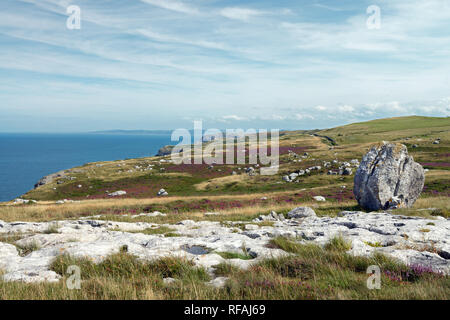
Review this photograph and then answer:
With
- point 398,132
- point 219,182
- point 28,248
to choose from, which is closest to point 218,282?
point 28,248

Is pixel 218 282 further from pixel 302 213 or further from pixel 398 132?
pixel 398 132

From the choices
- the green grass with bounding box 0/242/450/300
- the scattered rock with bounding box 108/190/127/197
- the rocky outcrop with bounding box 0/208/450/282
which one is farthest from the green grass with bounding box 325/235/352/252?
the scattered rock with bounding box 108/190/127/197

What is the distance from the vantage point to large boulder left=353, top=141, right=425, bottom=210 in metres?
22.9

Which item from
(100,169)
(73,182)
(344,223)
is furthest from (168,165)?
(344,223)

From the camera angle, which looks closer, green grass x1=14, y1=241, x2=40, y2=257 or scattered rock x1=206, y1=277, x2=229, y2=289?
scattered rock x1=206, y1=277, x2=229, y2=289

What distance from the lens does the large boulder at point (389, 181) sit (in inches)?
901

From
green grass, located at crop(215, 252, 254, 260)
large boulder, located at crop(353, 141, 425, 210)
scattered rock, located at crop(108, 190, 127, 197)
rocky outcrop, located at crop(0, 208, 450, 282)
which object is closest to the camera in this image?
rocky outcrop, located at crop(0, 208, 450, 282)

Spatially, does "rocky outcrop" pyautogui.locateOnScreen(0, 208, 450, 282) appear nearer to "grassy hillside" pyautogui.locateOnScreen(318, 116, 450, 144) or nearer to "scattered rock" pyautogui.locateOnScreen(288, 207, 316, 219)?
"scattered rock" pyautogui.locateOnScreen(288, 207, 316, 219)

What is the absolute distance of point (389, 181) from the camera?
2317cm

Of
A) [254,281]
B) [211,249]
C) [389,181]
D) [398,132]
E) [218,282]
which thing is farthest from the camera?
[398,132]

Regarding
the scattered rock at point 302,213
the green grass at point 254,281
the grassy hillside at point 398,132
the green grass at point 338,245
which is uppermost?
the grassy hillside at point 398,132

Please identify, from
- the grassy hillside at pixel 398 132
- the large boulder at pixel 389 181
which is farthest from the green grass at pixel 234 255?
the grassy hillside at pixel 398 132

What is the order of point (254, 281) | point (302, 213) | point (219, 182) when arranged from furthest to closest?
point (219, 182), point (302, 213), point (254, 281)

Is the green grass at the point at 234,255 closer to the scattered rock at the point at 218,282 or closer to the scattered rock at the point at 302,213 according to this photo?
the scattered rock at the point at 218,282
